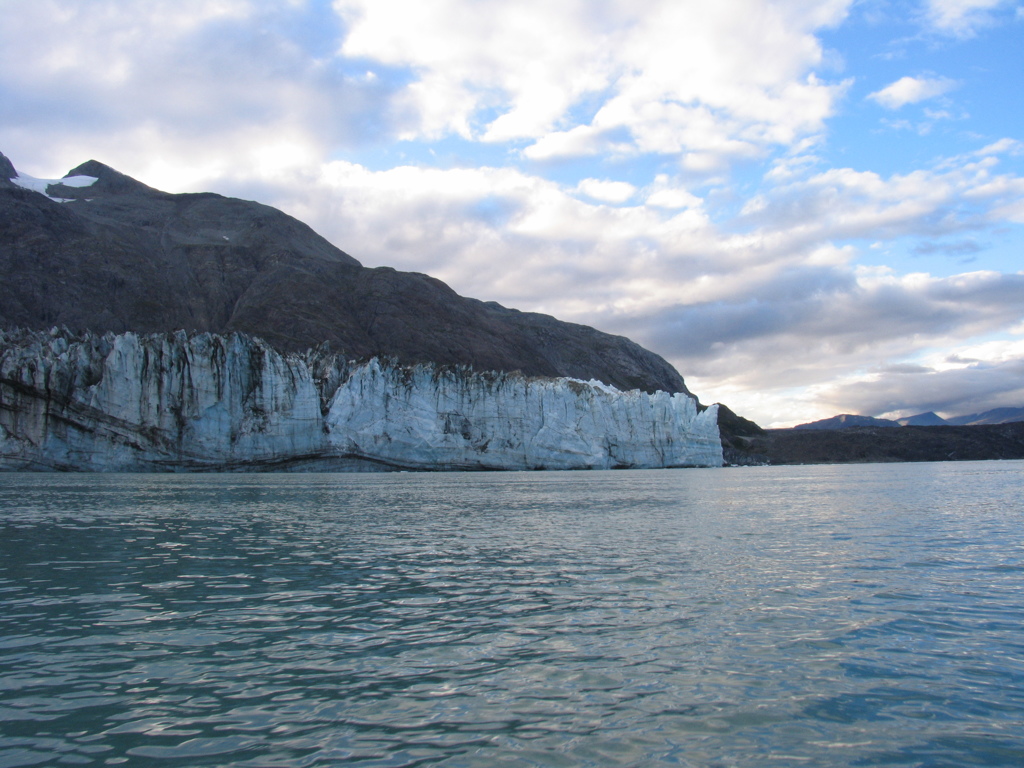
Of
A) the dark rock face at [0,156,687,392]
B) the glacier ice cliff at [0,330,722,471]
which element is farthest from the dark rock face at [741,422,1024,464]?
the glacier ice cliff at [0,330,722,471]

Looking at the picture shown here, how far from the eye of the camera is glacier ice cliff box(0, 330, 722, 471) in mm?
60062

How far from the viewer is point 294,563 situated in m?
15.0

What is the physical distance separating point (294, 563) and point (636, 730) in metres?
10.6

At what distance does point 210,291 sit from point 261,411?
11328 cm

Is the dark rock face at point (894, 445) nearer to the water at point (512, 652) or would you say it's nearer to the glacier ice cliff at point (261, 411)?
the glacier ice cliff at point (261, 411)

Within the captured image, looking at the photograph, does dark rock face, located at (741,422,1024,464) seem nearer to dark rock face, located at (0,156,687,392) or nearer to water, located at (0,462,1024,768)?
dark rock face, located at (0,156,687,392)

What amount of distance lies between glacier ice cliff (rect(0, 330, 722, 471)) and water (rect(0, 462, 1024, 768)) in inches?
1929

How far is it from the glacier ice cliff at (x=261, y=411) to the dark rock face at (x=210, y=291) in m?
64.9

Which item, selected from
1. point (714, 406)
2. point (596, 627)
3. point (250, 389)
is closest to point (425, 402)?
point (250, 389)

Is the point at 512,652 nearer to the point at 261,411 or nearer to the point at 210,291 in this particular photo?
the point at 261,411

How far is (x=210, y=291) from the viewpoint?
166375mm

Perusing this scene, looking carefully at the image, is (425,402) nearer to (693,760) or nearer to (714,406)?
(714,406)

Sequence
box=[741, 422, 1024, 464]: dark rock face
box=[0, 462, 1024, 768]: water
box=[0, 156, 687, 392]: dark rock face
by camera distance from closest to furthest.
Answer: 1. box=[0, 462, 1024, 768]: water
2. box=[0, 156, 687, 392]: dark rock face
3. box=[741, 422, 1024, 464]: dark rock face

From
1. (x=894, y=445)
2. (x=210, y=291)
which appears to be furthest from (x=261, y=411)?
(x=894, y=445)
